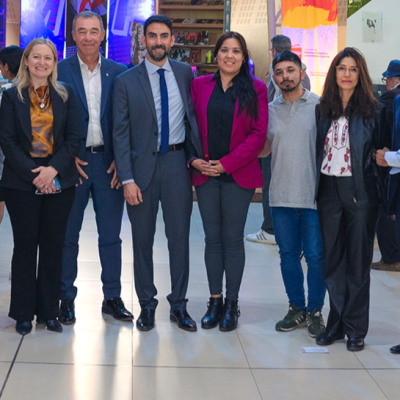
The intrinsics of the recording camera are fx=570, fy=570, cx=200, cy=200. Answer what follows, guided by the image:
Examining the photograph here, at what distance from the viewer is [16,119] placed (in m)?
2.91

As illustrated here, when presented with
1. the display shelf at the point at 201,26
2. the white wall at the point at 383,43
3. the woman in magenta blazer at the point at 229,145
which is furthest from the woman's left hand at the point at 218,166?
the display shelf at the point at 201,26

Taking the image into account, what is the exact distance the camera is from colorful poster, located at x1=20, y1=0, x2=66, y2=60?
27.1 ft

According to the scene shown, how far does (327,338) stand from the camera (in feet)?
10.1

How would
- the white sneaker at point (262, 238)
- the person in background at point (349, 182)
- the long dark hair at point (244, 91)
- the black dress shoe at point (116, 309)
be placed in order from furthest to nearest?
1. the white sneaker at point (262, 238)
2. the black dress shoe at point (116, 309)
3. the long dark hair at point (244, 91)
4. the person in background at point (349, 182)

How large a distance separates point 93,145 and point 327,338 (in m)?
1.67

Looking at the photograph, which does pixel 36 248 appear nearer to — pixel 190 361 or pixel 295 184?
pixel 190 361

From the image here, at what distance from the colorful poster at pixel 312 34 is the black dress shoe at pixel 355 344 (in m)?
4.26

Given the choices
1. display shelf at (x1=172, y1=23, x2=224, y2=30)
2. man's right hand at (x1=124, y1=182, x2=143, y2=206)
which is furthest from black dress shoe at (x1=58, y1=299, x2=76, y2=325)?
display shelf at (x1=172, y1=23, x2=224, y2=30)

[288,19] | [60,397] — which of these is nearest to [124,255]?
[60,397]

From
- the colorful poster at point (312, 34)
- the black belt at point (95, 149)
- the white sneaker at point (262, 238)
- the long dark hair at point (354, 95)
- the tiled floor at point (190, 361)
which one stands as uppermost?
the colorful poster at point (312, 34)

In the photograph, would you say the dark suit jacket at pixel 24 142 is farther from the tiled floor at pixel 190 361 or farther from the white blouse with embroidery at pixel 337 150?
the white blouse with embroidery at pixel 337 150

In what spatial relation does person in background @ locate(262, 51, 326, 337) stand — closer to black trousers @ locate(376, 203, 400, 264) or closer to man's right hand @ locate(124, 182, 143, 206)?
man's right hand @ locate(124, 182, 143, 206)

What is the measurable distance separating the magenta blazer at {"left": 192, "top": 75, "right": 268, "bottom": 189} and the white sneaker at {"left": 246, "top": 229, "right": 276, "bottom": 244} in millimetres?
2272

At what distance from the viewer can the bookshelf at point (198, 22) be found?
344 inches
